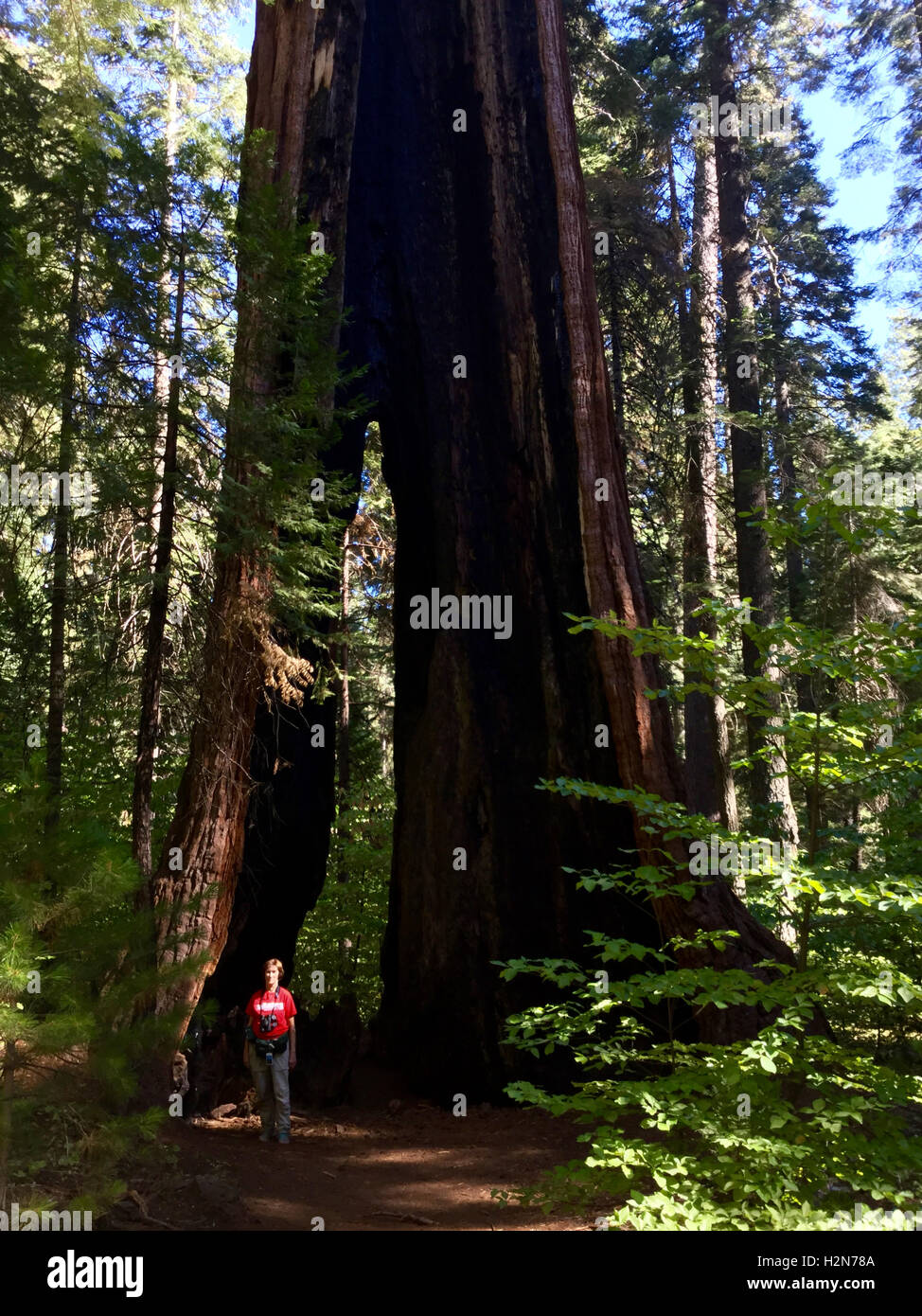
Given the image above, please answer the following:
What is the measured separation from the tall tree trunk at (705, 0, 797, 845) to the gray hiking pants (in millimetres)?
6342

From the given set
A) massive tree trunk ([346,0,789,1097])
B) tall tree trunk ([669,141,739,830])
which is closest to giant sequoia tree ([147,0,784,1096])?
massive tree trunk ([346,0,789,1097])

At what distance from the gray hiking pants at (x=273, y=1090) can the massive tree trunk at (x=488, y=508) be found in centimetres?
202

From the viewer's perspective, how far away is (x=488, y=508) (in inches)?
379

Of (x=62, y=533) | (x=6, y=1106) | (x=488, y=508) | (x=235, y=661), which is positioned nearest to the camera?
(x=6, y=1106)

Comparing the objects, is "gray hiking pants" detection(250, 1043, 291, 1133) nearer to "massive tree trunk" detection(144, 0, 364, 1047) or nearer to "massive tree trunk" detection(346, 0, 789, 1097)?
"massive tree trunk" detection(144, 0, 364, 1047)

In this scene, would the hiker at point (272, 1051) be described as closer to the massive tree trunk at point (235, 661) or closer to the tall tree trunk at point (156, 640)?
the massive tree trunk at point (235, 661)

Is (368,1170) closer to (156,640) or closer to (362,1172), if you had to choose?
(362,1172)

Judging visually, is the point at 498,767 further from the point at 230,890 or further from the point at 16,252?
the point at 16,252

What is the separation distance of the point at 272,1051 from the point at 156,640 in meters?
3.28

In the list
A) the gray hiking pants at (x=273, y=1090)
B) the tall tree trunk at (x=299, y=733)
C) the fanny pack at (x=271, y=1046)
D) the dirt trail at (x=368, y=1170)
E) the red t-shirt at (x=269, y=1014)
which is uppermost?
the tall tree trunk at (x=299, y=733)

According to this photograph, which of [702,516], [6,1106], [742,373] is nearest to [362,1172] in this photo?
[6,1106]

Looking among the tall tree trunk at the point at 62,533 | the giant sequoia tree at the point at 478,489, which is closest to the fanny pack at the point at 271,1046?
the giant sequoia tree at the point at 478,489

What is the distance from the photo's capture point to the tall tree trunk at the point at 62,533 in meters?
6.37
